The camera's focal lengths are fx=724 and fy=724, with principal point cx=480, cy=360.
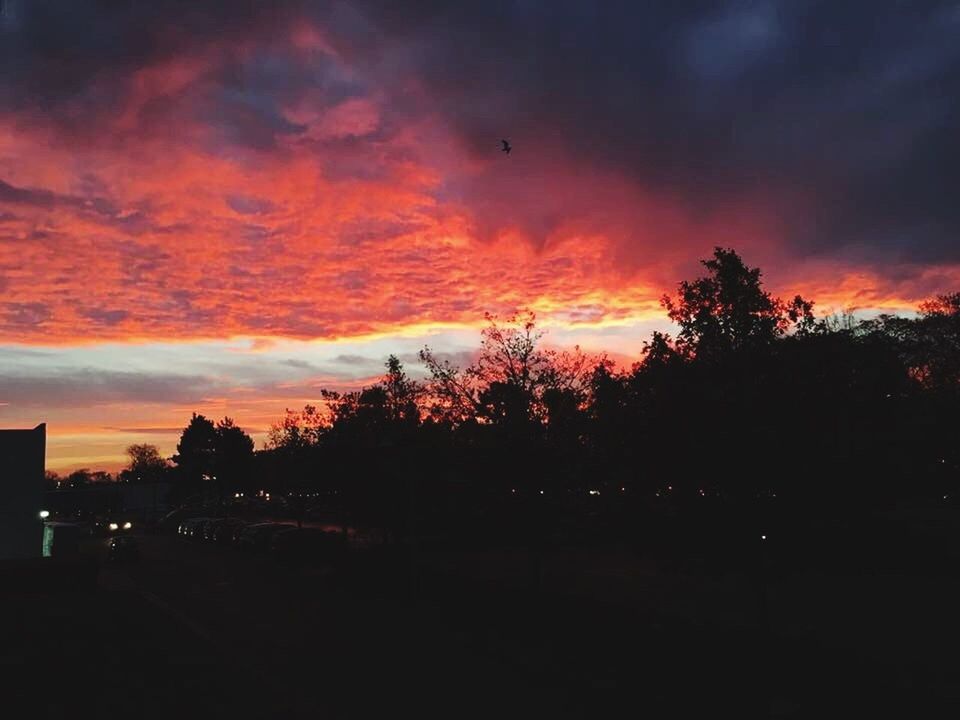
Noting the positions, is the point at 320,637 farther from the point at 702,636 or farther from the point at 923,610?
the point at 923,610

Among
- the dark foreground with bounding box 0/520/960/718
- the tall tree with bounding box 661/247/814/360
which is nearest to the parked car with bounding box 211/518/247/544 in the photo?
the dark foreground with bounding box 0/520/960/718

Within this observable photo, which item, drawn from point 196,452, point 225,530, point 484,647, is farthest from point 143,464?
point 484,647

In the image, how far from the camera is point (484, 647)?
14.1 metres

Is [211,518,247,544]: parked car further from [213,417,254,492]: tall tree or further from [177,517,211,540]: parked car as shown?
[213,417,254,492]: tall tree

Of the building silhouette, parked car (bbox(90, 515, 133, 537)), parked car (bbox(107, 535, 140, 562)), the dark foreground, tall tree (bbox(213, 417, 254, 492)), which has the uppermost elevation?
tall tree (bbox(213, 417, 254, 492))

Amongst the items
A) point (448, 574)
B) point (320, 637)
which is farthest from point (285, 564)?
point (320, 637)

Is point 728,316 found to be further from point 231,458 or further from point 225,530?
point 231,458

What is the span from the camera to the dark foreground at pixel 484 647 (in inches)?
401

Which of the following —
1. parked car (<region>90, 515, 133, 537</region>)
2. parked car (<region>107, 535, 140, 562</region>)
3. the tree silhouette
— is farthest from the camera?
the tree silhouette

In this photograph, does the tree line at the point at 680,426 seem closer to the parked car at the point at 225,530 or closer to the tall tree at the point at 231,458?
the parked car at the point at 225,530

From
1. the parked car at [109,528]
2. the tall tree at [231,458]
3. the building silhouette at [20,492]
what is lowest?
the parked car at [109,528]

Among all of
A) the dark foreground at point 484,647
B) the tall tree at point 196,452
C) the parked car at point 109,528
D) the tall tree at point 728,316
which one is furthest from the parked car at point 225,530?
the tall tree at point 196,452

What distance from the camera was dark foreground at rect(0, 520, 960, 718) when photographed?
33.4 feet

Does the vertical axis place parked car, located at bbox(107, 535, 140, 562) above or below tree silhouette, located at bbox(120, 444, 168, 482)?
below
